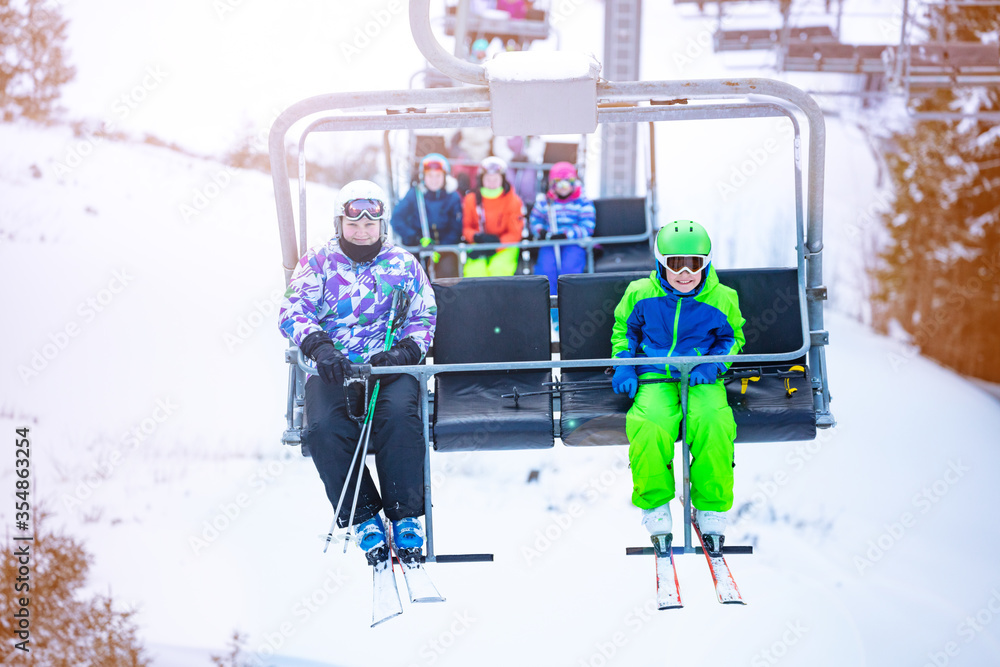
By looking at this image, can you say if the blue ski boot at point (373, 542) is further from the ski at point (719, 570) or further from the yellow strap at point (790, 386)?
the yellow strap at point (790, 386)

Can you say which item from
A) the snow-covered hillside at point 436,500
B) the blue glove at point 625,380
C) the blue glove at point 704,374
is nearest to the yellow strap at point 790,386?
the blue glove at point 704,374

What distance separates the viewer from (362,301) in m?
3.23

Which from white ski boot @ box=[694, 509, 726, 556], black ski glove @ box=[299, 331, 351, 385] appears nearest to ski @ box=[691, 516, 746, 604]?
white ski boot @ box=[694, 509, 726, 556]

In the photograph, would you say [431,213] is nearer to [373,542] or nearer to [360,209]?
[360,209]

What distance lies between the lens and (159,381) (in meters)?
7.06

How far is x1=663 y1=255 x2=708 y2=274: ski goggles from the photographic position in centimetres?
309

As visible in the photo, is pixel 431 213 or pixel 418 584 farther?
pixel 431 213

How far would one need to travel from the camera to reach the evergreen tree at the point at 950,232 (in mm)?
12391

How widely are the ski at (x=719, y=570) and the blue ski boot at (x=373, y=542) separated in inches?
42.6

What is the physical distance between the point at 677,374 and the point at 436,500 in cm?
341

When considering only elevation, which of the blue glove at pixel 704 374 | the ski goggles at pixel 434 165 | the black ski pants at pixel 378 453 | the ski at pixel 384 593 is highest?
the ski goggles at pixel 434 165

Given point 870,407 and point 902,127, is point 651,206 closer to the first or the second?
point 870,407

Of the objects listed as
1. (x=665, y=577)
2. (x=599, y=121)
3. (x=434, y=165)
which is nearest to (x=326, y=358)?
(x=599, y=121)

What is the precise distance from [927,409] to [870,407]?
656mm
